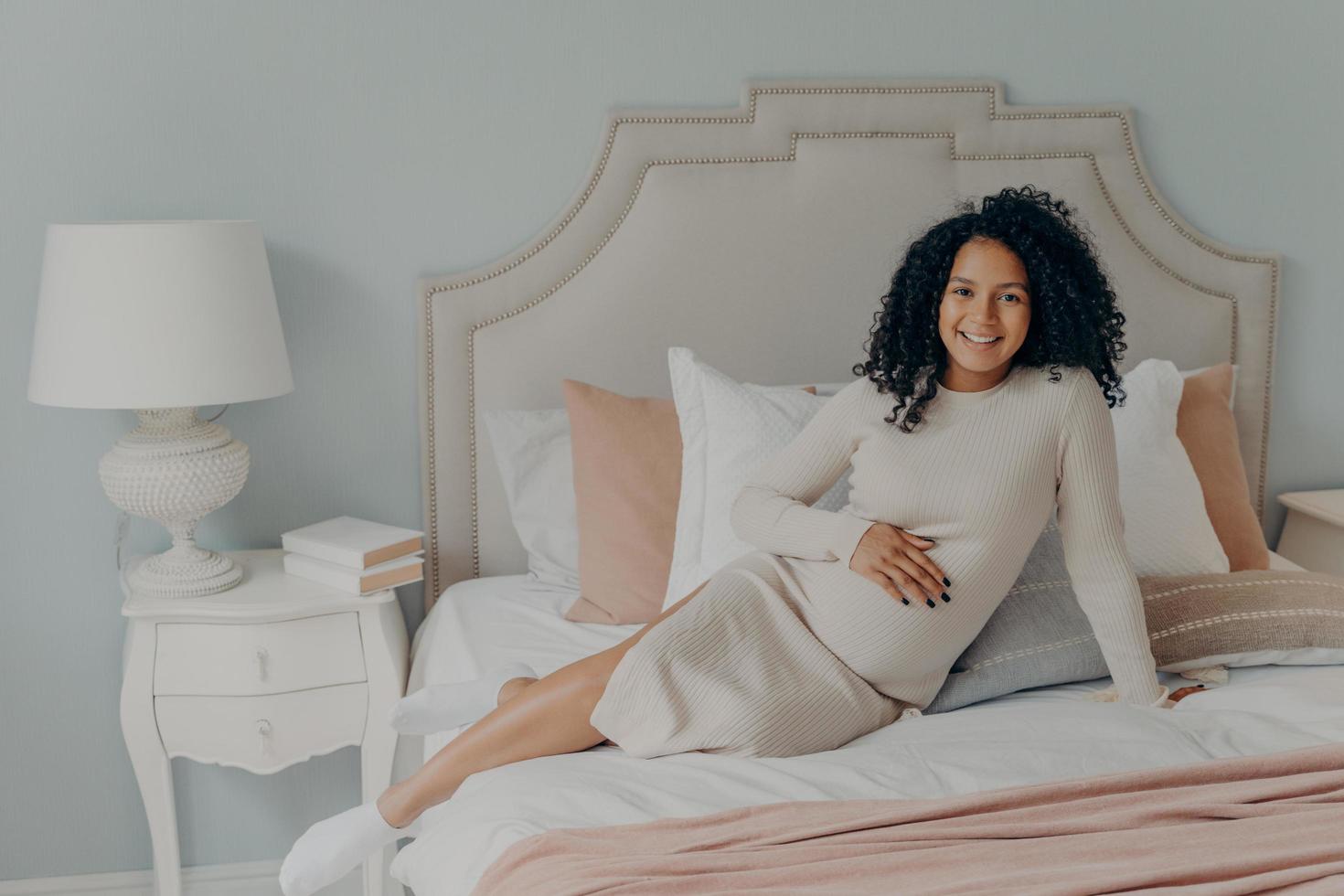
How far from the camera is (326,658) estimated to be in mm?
2172

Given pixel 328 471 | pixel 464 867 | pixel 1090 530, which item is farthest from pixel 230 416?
pixel 1090 530

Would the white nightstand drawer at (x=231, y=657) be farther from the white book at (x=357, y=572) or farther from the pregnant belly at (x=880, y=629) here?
the pregnant belly at (x=880, y=629)

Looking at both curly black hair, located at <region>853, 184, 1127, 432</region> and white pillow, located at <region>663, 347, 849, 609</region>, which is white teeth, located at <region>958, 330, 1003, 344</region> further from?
white pillow, located at <region>663, 347, 849, 609</region>

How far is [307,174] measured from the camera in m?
2.34

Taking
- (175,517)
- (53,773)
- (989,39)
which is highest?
(989,39)

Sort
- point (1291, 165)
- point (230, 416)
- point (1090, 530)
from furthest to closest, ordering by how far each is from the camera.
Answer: point (1291, 165) → point (230, 416) → point (1090, 530)

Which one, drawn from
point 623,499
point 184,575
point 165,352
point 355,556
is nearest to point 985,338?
point 623,499

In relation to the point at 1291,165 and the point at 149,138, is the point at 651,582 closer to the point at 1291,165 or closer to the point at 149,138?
the point at 149,138

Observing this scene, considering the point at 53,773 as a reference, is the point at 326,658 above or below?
above

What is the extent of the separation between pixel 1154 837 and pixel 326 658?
143 centimetres

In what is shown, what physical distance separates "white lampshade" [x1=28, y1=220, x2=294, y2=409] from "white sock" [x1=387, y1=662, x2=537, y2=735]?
0.64 meters

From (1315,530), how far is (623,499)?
1602 millimetres

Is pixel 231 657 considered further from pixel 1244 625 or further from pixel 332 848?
pixel 1244 625

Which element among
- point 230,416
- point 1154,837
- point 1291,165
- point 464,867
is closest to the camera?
point 1154,837
